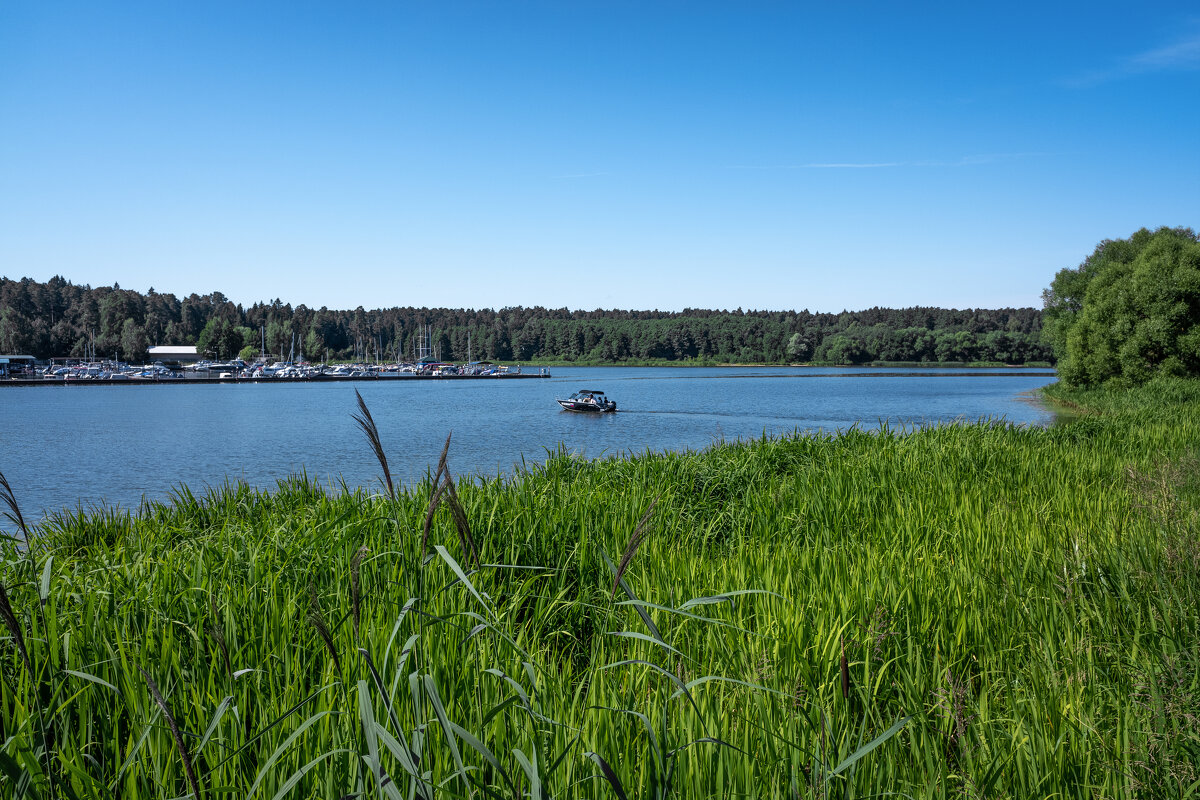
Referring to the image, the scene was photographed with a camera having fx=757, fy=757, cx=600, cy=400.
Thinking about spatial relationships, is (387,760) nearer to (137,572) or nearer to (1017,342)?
(137,572)

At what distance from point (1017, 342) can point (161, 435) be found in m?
→ 178

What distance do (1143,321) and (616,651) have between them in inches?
1947

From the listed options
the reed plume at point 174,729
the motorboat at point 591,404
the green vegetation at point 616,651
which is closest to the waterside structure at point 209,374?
the motorboat at point 591,404

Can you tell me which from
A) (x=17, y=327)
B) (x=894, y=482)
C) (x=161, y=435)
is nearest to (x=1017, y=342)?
(x=161, y=435)

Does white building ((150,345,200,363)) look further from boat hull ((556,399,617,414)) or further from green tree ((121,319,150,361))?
boat hull ((556,399,617,414))

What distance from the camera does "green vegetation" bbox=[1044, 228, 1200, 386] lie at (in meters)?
41.5

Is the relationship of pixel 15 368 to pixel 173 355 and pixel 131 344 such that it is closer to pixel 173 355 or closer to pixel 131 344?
pixel 131 344

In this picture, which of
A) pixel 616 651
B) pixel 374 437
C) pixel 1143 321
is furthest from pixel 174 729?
pixel 1143 321

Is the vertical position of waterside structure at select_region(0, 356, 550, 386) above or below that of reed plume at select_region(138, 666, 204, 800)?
below

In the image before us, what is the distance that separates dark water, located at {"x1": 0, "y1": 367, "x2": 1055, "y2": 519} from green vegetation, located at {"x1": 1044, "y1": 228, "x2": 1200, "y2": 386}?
15.7 ft

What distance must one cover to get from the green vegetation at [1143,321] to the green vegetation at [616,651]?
40294 millimetres

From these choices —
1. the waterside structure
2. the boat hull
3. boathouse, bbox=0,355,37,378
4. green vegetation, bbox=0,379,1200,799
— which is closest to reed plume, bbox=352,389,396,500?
green vegetation, bbox=0,379,1200,799

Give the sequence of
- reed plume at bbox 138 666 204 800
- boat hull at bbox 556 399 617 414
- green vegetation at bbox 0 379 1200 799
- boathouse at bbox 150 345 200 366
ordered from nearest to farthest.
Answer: reed plume at bbox 138 666 204 800 < green vegetation at bbox 0 379 1200 799 < boat hull at bbox 556 399 617 414 < boathouse at bbox 150 345 200 366

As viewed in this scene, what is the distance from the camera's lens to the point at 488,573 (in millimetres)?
5227
